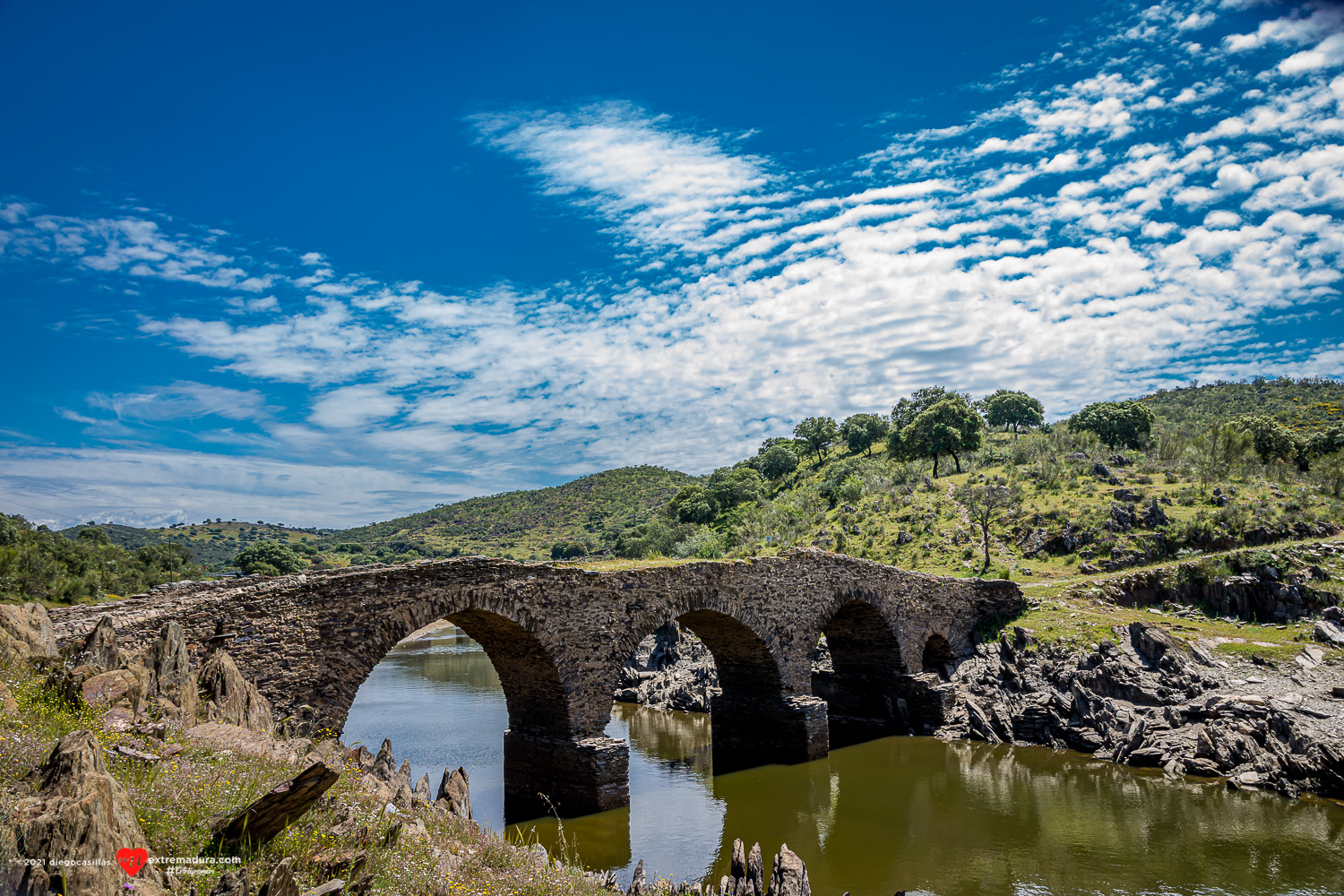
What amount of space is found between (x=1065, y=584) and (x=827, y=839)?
18526 mm

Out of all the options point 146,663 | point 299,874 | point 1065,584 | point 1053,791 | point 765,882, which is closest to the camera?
point 299,874

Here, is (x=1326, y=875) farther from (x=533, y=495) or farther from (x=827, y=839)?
(x=533, y=495)

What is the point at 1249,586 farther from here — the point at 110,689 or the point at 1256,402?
the point at 1256,402

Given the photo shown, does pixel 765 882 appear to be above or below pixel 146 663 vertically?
below

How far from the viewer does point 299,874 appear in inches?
206

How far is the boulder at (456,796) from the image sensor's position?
10.5m

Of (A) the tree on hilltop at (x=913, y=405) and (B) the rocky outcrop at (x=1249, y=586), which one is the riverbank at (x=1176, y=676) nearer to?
(B) the rocky outcrop at (x=1249, y=586)

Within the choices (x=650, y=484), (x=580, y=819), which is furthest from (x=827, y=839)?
(x=650, y=484)

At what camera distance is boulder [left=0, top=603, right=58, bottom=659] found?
784 centimetres

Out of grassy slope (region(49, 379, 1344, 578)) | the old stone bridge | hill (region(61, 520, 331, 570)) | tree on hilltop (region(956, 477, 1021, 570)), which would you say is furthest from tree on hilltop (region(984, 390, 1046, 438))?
hill (region(61, 520, 331, 570))

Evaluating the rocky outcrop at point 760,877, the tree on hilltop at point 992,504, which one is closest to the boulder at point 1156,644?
the tree on hilltop at point 992,504

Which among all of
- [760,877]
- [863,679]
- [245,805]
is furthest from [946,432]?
[245,805]

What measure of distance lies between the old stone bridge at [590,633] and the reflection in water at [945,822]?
1.17 metres

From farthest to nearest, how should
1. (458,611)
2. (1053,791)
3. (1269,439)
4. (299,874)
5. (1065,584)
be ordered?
1. (1269,439)
2. (1065,584)
3. (1053,791)
4. (458,611)
5. (299,874)
